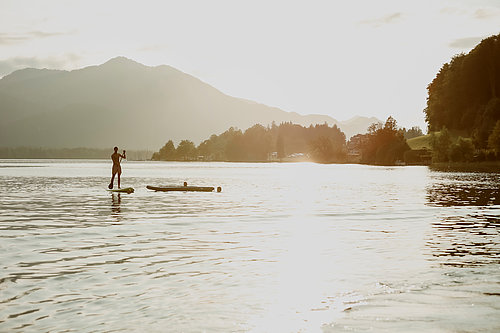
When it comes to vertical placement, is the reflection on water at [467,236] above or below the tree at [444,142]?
below

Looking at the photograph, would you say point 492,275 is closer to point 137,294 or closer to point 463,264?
point 463,264

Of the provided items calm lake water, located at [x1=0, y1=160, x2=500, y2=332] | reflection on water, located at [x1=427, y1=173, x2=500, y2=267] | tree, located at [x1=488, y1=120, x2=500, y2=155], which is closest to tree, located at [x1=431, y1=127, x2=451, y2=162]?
tree, located at [x1=488, y1=120, x2=500, y2=155]

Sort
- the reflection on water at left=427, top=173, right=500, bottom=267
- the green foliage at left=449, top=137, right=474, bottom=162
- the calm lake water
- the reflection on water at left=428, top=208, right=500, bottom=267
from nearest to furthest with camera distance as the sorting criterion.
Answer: the calm lake water
the reflection on water at left=428, top=208, right=500, bottom=267
the reflection on water at left=427, top=173, right=500, bottom=267
the green foliage at left=449, top=137, right=474, bottom=162

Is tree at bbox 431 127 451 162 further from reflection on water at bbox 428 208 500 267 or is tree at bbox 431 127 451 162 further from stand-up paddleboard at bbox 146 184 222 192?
reflection on water at bbox 428 208 500 267

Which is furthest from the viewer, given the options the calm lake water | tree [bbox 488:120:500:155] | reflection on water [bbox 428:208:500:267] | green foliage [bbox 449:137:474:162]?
green foliage [bbox 449:137:474:162]

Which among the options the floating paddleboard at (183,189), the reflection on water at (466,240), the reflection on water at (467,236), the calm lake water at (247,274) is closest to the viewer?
the calm lake water at (247,274)

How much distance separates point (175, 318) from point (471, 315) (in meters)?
6.50

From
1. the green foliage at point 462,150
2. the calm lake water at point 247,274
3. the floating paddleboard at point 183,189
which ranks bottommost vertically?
the calm lake water at point 247,274

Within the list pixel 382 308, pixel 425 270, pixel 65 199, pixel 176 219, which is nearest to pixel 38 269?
pixel 382 308

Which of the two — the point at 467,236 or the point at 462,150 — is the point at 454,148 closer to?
the point at 462,150

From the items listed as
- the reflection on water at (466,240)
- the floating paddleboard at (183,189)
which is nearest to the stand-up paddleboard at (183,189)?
the floating paddleboard at (183,189)

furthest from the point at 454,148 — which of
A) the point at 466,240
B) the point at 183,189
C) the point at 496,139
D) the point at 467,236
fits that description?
the point at 466,240

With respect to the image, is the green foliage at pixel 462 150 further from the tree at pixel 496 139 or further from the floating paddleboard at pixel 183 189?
the floating paddleboard at pixel 183 189

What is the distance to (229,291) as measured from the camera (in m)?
15.3
